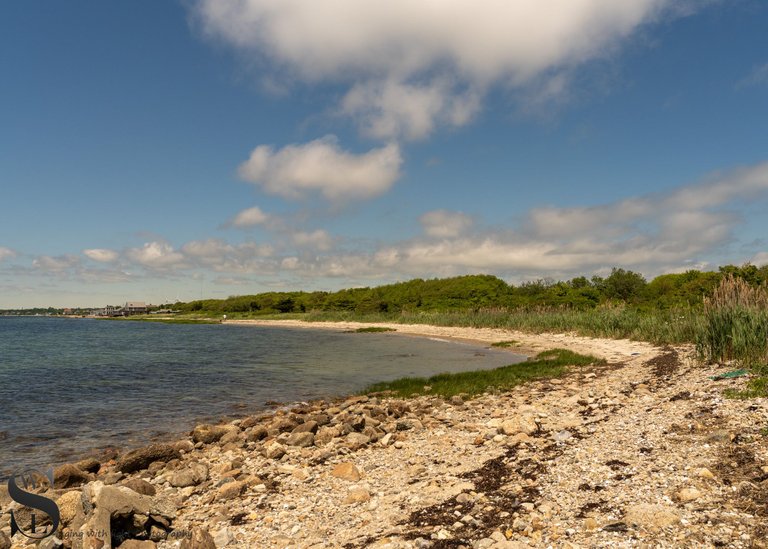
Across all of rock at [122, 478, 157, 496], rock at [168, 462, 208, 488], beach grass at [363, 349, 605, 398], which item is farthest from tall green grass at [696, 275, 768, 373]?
rock at [122, 478, 157, 496]

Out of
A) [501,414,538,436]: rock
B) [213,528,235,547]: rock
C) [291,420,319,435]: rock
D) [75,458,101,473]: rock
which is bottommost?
[75,458,101,473]: rock

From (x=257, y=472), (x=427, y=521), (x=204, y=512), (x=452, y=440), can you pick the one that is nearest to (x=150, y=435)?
(x=257, y=472)

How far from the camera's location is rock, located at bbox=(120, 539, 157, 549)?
20.4 feet

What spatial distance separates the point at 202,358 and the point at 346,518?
35.5 meters

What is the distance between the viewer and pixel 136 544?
20.6 ft

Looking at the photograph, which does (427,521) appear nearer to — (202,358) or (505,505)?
(505,505)

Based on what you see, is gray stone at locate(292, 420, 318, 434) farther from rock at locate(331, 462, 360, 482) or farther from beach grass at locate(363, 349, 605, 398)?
beach grass at locate(363, 349, 605, 398)

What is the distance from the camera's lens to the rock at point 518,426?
10.1 metres

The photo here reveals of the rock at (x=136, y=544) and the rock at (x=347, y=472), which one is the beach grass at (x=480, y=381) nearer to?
the rock at (x=347, y=472)

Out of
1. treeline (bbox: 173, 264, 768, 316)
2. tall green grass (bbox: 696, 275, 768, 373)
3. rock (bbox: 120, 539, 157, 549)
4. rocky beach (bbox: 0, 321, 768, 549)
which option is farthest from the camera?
treeline (bbox: 173, 264, 768, 316)

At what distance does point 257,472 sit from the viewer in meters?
9.49

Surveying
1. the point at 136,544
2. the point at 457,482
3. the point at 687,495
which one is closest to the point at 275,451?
the point at 136,544

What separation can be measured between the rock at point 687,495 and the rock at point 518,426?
14.3 ft

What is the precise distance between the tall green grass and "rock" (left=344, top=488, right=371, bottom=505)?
11482 millimetres
